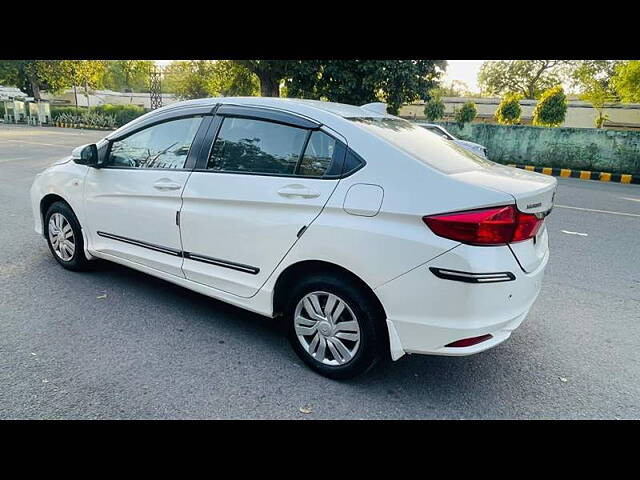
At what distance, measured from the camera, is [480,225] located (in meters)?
2.21

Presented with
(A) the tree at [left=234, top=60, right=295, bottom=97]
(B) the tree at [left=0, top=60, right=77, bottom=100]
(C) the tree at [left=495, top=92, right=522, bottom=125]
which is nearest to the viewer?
(A) the tree at [left=234, top=60, right=295, bottom=97]

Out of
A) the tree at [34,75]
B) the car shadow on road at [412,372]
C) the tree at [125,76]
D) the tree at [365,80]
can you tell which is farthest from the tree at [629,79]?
the tree at [125,76]

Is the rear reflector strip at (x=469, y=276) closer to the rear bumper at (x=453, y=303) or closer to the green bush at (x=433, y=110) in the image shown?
the rear bumper at (x=453, y=303)

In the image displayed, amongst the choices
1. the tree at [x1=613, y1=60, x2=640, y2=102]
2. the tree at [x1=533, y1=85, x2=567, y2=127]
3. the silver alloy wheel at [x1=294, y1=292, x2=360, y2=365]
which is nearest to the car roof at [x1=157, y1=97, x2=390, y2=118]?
the silver alloy wheel at [x1=294, y1=292, x2=360, y2=365]

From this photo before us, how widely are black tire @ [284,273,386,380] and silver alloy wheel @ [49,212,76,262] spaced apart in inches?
100

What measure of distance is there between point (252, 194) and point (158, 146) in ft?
3.80

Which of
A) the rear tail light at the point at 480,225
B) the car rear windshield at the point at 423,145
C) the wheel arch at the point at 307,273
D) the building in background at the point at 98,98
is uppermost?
the building in background at the point at 98,98

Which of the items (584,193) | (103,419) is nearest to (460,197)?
(103,419)

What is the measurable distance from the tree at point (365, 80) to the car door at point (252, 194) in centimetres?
1415

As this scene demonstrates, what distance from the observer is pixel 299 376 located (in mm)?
2725

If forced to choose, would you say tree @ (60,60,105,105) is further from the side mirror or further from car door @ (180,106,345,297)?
car door @ (180,106,345,297)

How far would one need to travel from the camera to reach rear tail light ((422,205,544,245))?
2215 millimetres

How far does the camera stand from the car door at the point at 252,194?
8.73 ft

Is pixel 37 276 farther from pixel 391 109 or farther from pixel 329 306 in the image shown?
pixel 391 109
